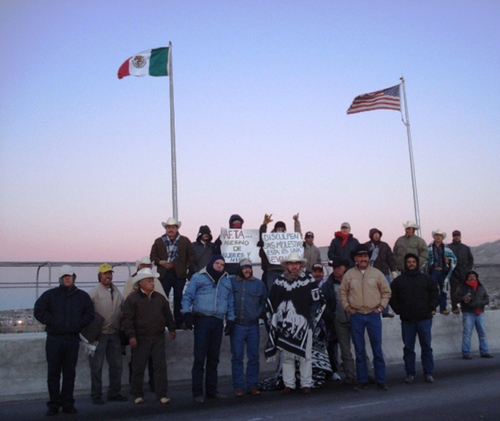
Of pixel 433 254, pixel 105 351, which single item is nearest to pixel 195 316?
pixel 105 351

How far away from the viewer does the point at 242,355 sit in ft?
32.1

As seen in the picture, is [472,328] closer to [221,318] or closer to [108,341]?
[221,318]

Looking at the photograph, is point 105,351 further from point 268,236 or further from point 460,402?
point 460,402

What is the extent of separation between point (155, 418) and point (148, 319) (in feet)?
5.55

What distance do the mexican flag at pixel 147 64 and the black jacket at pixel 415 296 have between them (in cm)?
940

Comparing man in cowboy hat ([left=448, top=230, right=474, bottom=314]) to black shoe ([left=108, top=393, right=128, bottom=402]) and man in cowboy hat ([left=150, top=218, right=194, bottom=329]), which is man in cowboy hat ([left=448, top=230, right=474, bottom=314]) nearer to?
man in cowboy hat ([left=150, top=218, right=194, bottom=329])

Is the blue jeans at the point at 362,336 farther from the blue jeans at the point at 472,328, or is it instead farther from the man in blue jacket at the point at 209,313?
the blue jeans at the point at 472,328

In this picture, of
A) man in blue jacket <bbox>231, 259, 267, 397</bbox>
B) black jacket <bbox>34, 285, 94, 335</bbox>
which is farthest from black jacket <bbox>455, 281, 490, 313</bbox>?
black jacket <bbox>34, 285, 94, 335</bbox>

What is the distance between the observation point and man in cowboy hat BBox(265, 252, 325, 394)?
9656 millimetres

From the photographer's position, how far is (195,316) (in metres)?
9.51

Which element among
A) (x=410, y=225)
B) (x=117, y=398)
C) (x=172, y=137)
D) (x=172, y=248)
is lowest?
(x=117, y=398)

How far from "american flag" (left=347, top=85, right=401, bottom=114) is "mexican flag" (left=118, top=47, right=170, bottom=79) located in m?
6.66

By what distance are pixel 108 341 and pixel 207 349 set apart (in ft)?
5.20

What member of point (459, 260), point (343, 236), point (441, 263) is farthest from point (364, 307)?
point (459, 260)
